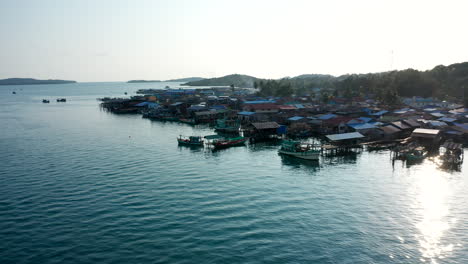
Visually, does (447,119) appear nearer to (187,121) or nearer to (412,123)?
(412,123)

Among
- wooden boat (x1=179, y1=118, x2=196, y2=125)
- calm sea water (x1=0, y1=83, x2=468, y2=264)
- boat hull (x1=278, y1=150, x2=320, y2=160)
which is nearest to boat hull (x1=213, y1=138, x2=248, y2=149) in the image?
calm sea water (x1=0, y1=83, x2=468, y2=264)

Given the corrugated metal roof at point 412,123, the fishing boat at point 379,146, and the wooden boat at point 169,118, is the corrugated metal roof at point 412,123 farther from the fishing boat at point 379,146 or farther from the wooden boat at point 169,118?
the wooden boat at point 169,118

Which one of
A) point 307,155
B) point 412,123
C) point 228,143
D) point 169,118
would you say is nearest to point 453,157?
point 412,123

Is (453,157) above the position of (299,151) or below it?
below

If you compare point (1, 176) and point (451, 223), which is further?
point (1, 176)

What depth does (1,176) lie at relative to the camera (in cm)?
4262

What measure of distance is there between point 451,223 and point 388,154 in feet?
89.1

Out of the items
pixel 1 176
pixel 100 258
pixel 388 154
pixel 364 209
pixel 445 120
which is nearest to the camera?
pixel 100 258

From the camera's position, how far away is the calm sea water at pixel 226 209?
23938 mm

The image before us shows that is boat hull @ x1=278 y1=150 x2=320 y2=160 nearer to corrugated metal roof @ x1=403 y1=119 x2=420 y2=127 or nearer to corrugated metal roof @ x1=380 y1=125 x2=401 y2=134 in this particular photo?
corrugated metal roof @ x1=380 y1=125 x2=401 y2=134

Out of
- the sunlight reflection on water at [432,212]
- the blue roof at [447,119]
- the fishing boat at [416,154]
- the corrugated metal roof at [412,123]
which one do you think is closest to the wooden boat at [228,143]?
the fishing boat at [416,154]

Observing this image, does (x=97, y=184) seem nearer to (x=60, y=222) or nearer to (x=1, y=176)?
(x=60, y=222)

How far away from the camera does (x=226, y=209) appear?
103 ft

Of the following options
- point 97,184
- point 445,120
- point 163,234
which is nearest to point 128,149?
point 97,184
